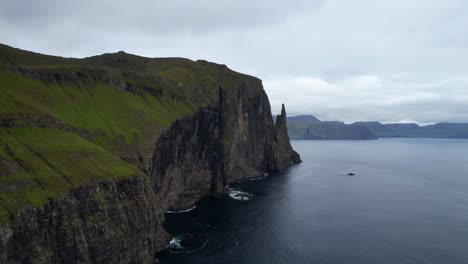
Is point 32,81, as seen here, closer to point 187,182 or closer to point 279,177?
point 187,182

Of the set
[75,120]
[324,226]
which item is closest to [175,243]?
[75,120]

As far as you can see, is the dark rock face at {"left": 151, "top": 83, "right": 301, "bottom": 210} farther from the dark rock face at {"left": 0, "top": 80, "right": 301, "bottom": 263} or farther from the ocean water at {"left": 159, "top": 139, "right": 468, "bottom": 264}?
the ocean water at {"left": 159, "top": 139, "right": 468, "bottom": 264}

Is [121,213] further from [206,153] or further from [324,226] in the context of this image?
[206,153]

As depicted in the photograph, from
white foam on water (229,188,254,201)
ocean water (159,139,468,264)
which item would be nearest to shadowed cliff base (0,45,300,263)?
white foam on water (229,188,254,201)

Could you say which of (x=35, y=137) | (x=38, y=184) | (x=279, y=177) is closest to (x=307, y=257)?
(x=38, y=184)

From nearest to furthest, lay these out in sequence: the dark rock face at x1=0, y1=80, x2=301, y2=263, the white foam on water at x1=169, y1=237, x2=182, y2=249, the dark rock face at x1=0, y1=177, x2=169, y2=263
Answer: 1. the dark rock face at x1=0, y1=177, x2=169, y2=263
2. the dark rock face at x1=0, y1=80, x2=301, y2=263
3. the white foam on water at x1=169, y1=237, x2=182, y2=249
